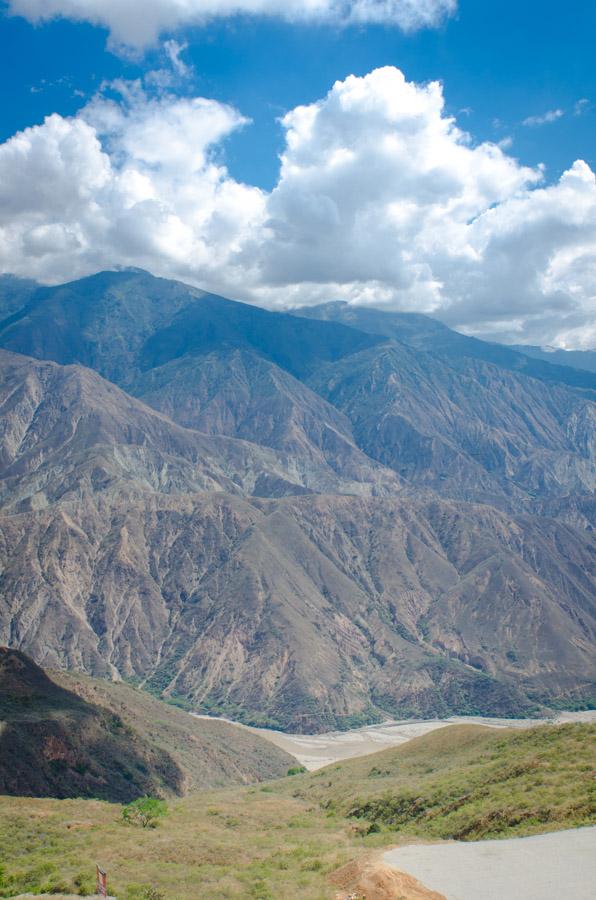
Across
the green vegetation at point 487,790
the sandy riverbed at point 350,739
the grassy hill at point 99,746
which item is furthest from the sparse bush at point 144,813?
the sandy riverbed at point 350,739

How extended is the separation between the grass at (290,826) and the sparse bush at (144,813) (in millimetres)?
773

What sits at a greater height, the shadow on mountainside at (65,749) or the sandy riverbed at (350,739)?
the shadow on mountainside at (65,749)

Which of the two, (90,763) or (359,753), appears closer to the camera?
(90,763)

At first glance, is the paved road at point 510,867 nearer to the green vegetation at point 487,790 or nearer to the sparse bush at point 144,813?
the green vegetation at point 487,790

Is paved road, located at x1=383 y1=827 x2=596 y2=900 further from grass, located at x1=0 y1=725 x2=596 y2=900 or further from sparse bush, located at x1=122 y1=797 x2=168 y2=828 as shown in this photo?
sparse bush, located at x1=122 y1=797 x2=168 y2=828

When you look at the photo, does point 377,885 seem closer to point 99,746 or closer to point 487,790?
point 487,790

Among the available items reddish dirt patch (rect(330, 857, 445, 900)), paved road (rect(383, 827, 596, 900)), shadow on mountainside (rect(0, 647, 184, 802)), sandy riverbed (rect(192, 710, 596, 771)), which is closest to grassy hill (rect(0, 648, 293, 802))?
shadow on mountainside (rect(0, 647, 184, 802))

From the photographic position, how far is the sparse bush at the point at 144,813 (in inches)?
2309

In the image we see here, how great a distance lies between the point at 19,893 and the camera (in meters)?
38.1

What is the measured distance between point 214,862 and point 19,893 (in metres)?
10.6

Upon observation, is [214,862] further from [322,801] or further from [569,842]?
[322,801]

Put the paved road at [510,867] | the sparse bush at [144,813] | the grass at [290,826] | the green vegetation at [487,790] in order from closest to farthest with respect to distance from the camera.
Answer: the paved road at [510,867] → the grass at [290,826] → the green vegetation at [487,790] → the sparse bush at [144,813]

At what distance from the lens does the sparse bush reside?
58656 mm

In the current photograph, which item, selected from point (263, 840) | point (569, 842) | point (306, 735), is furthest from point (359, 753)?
point (569, 842)
